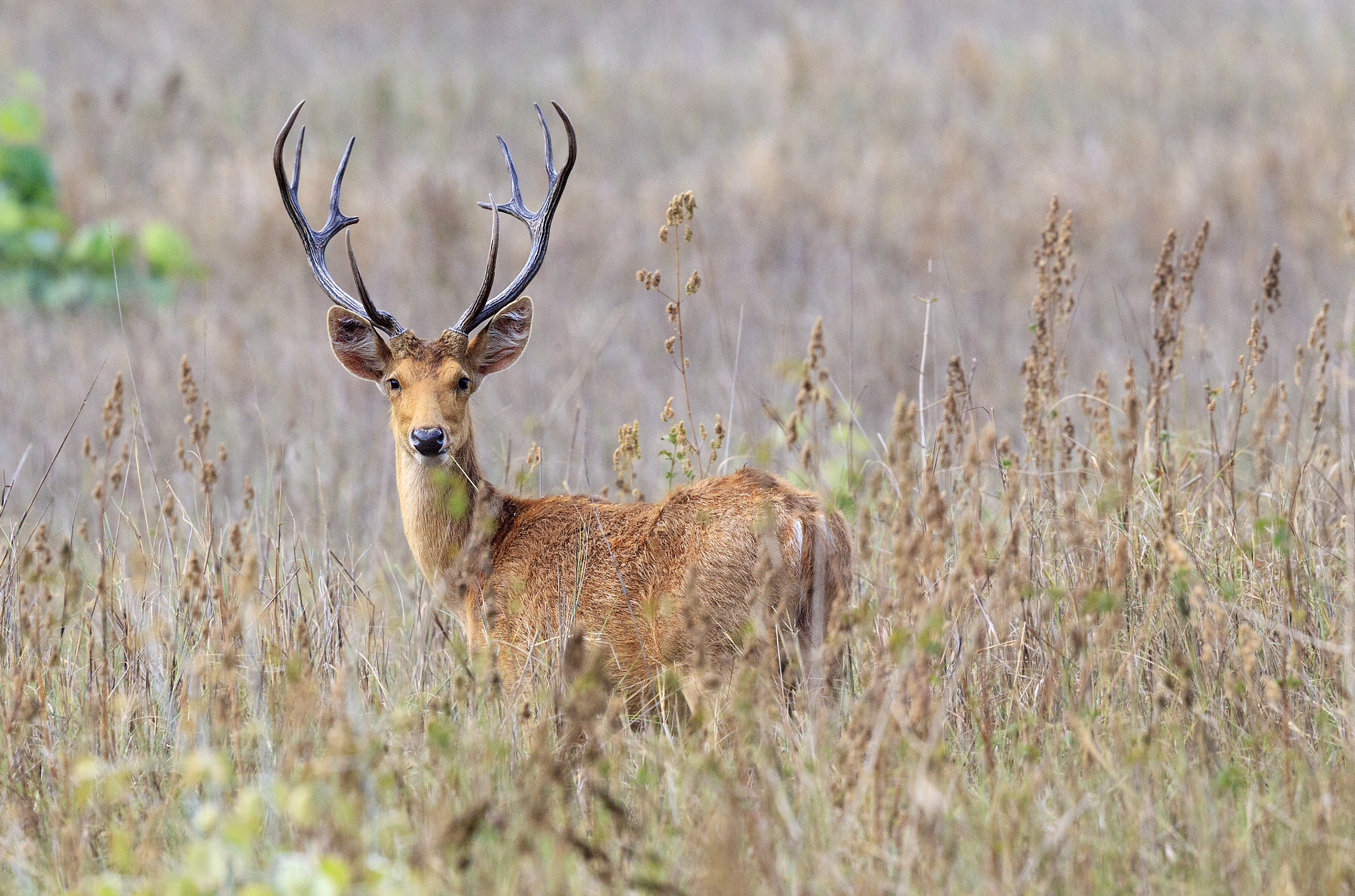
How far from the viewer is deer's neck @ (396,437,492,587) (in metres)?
4.66

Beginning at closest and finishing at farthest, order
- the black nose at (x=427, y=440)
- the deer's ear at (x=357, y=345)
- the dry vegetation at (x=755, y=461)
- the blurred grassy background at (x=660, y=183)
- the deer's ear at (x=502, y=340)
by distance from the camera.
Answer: the dry vegetation at (x=755, y=461) → the black nose at (x=427, y=440) → the deer's ear at (x=357, y=345) → the deer's ear at (x=502, y=340) → the blurred grassy background at (x=660, y=183)

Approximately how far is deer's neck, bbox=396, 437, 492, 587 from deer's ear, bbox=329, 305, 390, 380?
1.03 feet

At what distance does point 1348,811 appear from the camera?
289 centimetres

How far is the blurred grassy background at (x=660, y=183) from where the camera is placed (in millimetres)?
9211

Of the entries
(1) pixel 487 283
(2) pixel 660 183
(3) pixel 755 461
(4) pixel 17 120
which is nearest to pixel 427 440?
(1) pixel 487 283

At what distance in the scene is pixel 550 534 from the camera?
4.42 m

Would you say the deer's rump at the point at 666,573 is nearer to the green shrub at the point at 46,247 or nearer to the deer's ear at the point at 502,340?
the deer's ear at the point at 502,340

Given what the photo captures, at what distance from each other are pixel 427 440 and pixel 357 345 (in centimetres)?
57

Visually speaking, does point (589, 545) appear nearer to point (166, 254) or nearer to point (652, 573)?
point (652, 573)

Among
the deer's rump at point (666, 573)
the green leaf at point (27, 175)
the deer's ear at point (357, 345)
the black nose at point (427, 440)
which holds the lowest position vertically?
the deer's rump at point (666, 573)

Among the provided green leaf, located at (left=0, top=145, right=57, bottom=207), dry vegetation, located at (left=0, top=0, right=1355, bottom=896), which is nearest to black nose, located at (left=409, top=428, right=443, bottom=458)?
dry vegetation, located at (left=0, top=0, right=1355, bottom=896)

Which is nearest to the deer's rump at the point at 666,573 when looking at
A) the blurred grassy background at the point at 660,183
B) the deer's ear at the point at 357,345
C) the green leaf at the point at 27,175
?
the blurred grassy background at the point at 660,183

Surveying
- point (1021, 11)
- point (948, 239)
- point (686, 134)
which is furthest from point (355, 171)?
point (1021, 11)

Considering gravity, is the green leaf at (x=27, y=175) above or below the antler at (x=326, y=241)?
above
